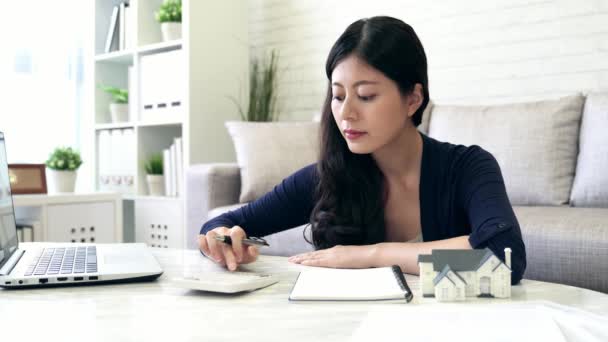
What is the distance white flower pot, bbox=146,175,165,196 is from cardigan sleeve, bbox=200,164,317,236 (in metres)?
2.03

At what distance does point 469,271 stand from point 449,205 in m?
0.51

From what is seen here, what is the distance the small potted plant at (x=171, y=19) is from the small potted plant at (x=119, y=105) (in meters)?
0.51

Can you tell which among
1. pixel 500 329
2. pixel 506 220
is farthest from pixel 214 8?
pixel 500 329

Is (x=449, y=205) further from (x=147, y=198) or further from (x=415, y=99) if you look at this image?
(x=147, y=198)

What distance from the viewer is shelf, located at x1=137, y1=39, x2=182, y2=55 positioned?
3.37 m

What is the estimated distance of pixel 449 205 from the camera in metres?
1.38

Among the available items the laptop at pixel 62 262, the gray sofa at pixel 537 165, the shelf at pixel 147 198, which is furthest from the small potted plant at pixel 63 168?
the laptop at pixel 62 262

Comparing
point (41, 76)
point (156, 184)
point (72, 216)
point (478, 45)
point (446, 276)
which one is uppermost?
point (478, 45)

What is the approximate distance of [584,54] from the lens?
105 inches

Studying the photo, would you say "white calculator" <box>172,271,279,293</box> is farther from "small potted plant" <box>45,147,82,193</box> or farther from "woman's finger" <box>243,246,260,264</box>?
"small potted plant" <box>45,147,82,193</box>

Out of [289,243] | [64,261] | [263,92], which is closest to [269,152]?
[289,243]

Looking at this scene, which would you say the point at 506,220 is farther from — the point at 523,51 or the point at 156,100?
the point at 156,100

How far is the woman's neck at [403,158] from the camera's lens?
1487 mm

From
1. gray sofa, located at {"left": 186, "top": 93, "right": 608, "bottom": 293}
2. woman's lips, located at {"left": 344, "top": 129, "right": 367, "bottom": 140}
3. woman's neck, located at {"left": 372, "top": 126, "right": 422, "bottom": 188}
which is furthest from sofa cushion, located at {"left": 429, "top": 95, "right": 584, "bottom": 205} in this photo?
woman's lips, located at {"left": 344, "top": 129, "right": 367, "bottom": 140}
